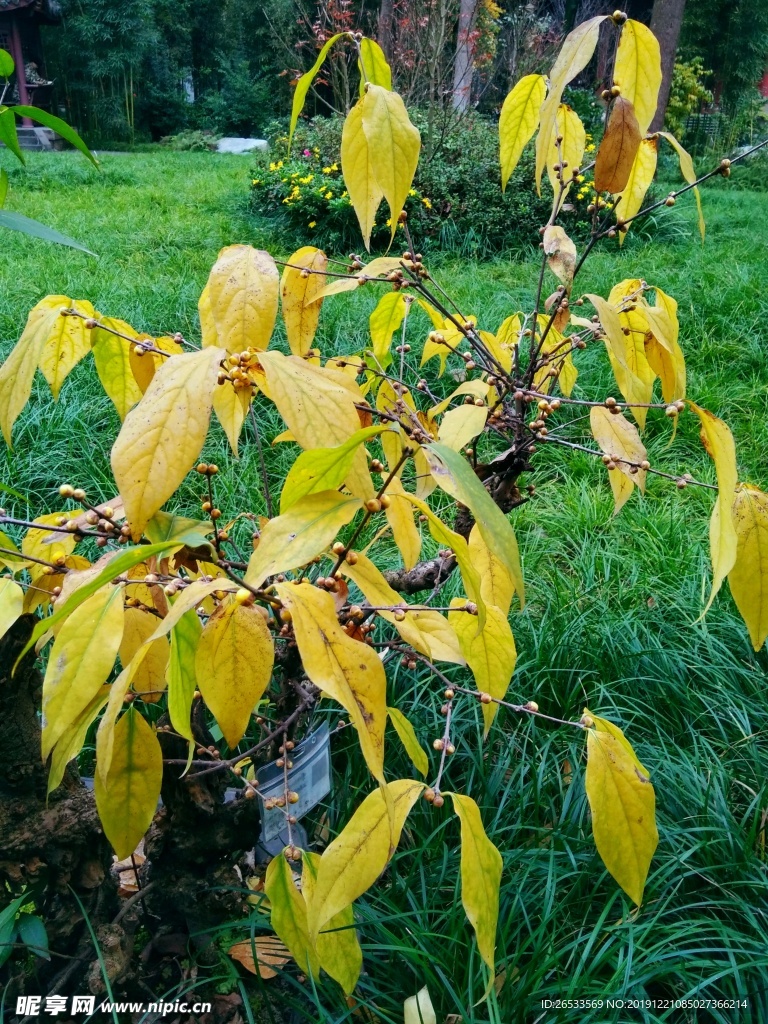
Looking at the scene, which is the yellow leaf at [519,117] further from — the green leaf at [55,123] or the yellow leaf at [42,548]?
the yellow leaf at [42,548]

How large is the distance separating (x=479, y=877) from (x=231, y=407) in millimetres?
513

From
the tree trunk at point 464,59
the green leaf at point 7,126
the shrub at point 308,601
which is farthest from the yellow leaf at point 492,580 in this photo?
the tree trunk at point 464,59

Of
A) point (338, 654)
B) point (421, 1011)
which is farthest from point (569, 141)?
point (421, 1011)

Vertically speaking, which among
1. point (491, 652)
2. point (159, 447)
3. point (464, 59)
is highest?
point (464, 59)

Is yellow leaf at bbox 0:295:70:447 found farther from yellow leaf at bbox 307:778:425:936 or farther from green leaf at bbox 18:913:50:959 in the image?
green leaf at bbox 18:913:50:959

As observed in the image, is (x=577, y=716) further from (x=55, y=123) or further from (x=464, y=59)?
(x=464, y=59)

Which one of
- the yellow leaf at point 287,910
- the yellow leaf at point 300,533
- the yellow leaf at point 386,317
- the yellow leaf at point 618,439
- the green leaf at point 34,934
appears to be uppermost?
the yellow leaf at point 386,317

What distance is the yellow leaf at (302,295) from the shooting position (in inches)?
35.8

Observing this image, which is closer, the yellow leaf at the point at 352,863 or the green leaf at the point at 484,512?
the green leaf at the point at 484,512

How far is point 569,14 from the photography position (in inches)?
683

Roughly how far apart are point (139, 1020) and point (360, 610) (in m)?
0.65

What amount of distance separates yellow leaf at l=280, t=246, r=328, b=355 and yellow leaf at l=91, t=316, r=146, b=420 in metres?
0.19

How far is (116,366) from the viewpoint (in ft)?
2.97

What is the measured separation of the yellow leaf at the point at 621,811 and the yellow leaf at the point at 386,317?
0.59 metres
